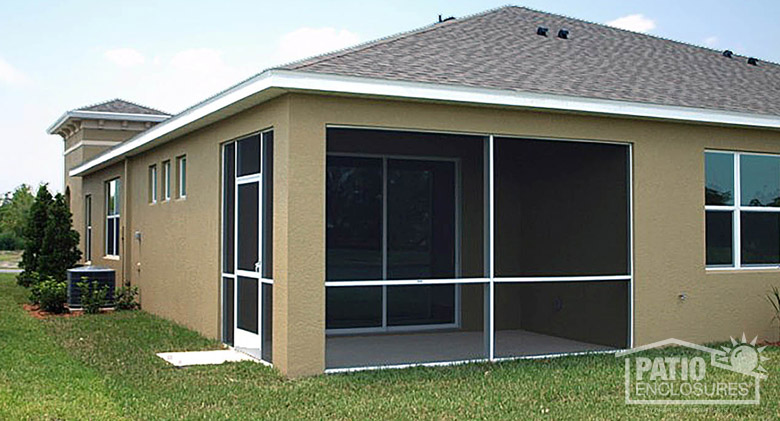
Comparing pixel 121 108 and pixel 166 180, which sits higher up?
→ pixel 121 108

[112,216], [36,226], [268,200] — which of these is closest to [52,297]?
[112,216]

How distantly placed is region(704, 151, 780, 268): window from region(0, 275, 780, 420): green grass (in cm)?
147

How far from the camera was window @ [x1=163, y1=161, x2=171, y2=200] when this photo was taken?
13195mm

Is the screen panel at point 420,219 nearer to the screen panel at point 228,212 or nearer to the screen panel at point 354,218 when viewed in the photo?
the screen panel at point 354,218

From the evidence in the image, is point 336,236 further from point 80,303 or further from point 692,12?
point 692,12

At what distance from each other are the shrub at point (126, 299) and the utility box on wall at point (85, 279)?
13 centimetres

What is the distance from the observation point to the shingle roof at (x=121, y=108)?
21.3m

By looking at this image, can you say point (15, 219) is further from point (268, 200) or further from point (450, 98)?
point (450, 98)

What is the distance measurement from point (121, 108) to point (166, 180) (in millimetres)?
9103

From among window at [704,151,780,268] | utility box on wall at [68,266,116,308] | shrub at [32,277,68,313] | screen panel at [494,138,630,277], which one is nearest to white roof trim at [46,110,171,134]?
utility box on wall at [68,266,116,308]

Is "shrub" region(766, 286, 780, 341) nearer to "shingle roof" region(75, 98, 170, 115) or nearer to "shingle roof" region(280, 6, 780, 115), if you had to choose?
"shingle roof" region(280, 6, 780, 115)

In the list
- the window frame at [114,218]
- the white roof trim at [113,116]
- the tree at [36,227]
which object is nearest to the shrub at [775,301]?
the window frame at [114,218]

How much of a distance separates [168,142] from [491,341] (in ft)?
21.1

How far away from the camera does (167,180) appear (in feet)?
43.8
